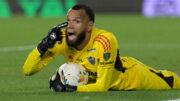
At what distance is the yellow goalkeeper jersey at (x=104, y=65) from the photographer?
23.8 ft

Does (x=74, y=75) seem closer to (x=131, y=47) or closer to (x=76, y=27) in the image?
(x=76, y=27)

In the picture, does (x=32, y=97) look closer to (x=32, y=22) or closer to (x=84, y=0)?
(x=32, y=22)

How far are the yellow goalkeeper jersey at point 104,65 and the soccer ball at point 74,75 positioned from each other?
10 cm

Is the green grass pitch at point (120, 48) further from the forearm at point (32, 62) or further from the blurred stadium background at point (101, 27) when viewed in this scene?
the forearm at point (32, 62)

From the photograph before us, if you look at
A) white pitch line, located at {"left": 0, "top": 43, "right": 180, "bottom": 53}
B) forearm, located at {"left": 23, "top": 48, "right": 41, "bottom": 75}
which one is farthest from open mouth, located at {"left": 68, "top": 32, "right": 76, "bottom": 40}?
white pitch line, located at {"left": 0, "top": 43, "right": 180, "bottom": 53}

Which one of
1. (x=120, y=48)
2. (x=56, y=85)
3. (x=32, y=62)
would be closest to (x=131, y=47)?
(x=120, y=48)

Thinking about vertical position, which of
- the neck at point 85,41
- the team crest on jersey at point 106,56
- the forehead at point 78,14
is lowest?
the team crest on jersey at point 106,56

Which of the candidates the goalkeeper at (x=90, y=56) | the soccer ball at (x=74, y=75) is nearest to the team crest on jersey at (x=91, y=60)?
the goalkeeper at (x=90, y=56)

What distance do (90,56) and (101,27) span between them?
45.0ft

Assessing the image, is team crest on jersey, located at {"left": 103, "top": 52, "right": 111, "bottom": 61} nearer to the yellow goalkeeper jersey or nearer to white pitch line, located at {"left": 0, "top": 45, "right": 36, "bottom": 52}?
the yellow goalkeeper jersey

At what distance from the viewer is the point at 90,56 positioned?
7457 mm

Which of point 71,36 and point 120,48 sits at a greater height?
point 71,36

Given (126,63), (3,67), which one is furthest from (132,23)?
(126,63)

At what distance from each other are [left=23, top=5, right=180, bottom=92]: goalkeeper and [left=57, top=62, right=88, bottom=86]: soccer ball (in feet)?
0.25
